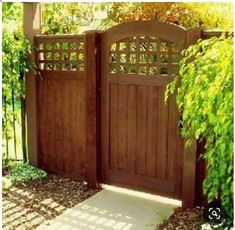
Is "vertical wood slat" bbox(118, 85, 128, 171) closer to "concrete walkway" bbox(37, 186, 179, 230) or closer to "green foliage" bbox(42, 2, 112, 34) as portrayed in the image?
"concrete walkway" bbox(37, 186, 179, 230)

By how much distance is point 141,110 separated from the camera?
482 centimetres

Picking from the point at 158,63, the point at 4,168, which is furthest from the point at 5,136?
the point at 158,63

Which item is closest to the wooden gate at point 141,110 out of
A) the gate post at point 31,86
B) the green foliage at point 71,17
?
the gate post at point 31,86

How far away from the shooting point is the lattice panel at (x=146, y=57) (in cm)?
457

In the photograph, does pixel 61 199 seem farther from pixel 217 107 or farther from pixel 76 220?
pixel 217 107

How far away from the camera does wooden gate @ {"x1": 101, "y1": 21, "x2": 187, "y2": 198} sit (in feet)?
15.1

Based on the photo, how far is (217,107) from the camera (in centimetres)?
263

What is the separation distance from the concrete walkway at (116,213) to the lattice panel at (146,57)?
1401 millimetres

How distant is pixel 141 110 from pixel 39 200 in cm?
150

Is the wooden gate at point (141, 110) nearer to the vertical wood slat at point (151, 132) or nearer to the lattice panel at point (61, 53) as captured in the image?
the vertical wood slat at point (151, 132)

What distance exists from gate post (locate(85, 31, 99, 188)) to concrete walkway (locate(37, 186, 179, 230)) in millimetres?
341

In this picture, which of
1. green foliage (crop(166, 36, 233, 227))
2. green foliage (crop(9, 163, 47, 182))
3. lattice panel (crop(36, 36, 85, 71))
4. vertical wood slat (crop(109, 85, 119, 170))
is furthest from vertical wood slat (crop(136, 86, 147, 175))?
green foliage (crop(166, 36, 233, 227))

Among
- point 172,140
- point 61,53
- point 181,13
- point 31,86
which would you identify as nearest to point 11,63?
point 31,86

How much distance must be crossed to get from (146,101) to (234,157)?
2394 mm
